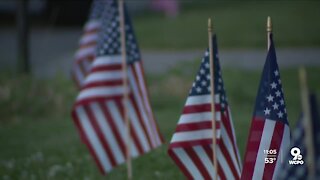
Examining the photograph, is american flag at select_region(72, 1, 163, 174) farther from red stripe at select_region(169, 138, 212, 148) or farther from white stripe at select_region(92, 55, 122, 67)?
red stripe at select_region(169, 138, 212, 148)

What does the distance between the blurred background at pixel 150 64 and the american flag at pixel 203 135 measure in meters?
1.71

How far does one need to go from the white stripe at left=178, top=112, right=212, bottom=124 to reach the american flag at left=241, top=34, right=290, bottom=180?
0.59m

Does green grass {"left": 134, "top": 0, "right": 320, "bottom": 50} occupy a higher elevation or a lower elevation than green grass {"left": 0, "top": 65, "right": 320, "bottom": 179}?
lower

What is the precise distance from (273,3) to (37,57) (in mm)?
11140

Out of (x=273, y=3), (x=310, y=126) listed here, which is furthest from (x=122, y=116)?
(x=273, y=3)

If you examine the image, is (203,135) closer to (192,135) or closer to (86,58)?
(192,135)

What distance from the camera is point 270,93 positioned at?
6.25 meters

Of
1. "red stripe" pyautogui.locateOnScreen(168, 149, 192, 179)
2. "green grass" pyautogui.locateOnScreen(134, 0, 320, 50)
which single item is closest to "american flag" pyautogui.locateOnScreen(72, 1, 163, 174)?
"red stripe" pyautogui.locateOnScreen(168, 149, 192, 179)

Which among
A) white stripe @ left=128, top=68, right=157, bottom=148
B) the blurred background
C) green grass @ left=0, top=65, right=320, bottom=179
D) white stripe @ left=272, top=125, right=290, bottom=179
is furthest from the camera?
the blurred background

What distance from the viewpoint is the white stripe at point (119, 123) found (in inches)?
324

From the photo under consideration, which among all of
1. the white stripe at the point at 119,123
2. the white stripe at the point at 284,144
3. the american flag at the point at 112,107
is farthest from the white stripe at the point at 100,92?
the white stripe at the point at 284,144

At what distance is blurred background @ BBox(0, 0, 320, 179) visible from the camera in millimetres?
10000

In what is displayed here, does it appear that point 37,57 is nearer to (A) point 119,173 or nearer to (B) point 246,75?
(B) point 246,75

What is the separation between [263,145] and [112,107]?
7.94 feet
